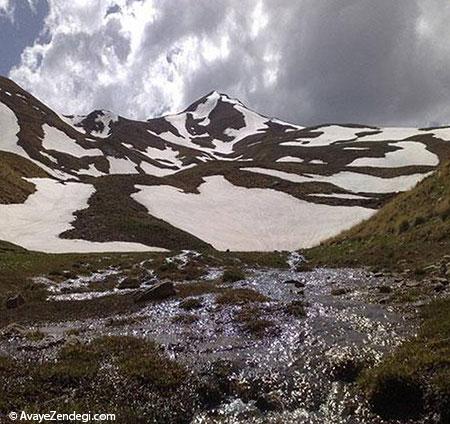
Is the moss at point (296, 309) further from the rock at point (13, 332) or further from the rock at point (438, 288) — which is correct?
the rock at point (13, 332)

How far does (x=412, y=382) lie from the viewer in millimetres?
10305

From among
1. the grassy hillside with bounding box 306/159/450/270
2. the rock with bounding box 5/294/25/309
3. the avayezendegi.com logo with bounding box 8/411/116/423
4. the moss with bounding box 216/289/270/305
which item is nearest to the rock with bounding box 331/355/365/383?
the avayezendegi.com logo with bounding box 8/411/116/423

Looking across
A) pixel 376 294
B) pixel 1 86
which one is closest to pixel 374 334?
pixel 376 294

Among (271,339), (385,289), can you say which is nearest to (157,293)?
(271,339)

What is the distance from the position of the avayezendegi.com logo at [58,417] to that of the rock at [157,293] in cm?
1224

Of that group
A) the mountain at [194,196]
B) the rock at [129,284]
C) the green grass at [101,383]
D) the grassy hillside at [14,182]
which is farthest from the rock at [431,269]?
the grassy hillside at [14,182]

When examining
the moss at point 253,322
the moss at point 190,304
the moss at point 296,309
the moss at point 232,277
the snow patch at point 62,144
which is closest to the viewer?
the moss at point 253,322

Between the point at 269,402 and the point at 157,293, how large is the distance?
41.1 feet

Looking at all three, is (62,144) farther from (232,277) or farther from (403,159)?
(232,277)

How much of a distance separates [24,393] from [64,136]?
5827 inches

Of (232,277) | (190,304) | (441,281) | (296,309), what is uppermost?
(232,277)

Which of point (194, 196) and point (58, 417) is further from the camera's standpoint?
point (194, 196)

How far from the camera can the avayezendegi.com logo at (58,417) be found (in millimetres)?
9883

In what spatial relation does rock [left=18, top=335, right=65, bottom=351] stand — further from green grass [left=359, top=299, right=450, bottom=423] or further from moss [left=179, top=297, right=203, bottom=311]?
green grass [left=359, top=299, right=450, bottom=423]
